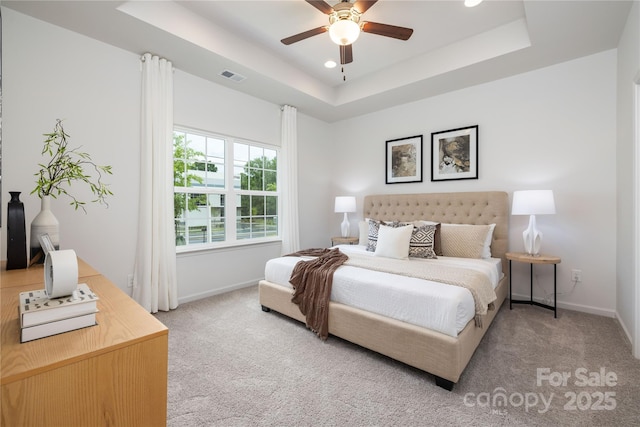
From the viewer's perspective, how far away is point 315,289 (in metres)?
2.54

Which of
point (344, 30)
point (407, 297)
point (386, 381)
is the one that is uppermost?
point (344, 30)

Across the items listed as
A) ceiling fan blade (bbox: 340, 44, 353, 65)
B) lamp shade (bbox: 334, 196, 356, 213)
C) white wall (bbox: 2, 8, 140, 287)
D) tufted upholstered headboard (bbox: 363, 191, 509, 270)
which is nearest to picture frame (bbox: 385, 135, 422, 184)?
tufted upholstered headboard (bbox: 363, 191, 509, 270)

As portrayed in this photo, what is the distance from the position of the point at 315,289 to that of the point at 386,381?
92 cm

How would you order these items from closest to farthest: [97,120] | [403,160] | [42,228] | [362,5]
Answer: [42,228], [362,5], [97,120], [403,160]

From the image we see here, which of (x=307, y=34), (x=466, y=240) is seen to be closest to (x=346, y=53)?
(x=307, y=34)

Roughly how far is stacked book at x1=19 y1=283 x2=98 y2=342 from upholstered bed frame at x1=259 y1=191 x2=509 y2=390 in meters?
1.76

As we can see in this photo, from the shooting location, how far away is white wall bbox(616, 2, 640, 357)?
2143 mm

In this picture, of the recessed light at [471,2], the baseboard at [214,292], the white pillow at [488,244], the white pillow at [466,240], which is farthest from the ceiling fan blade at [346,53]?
the baseboard at [214,292]

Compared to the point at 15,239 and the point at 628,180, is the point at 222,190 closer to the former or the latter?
the point at 15,239

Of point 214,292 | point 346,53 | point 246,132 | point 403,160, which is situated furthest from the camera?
point 403,160

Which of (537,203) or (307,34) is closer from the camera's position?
(307,34)

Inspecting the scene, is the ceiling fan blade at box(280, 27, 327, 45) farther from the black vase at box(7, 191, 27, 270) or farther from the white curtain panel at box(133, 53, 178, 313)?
the black vase at box(7, 191, 27, 270)

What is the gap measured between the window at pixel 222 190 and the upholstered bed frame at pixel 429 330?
1224mm

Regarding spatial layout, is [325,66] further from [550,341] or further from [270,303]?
[550,341]
